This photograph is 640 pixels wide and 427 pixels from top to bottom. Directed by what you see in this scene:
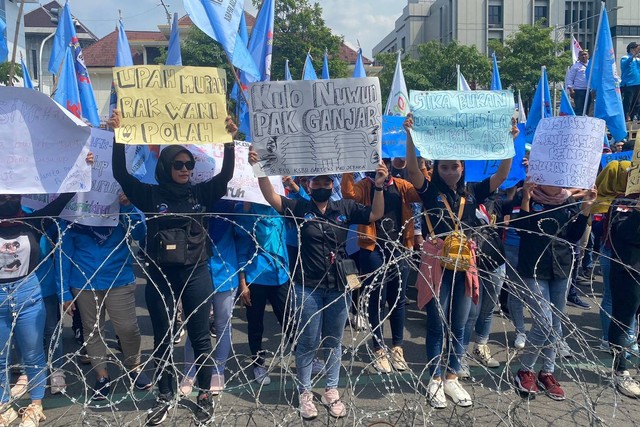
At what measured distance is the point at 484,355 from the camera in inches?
194

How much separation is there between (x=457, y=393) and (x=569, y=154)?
1.97 meters

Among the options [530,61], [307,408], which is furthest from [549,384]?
[530,61]

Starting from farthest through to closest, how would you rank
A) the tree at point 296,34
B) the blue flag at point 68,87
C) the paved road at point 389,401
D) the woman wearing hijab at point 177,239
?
the tree at point 296,34
the blue flag at point 68,87
the woman wearing hijab at point 177,239
the paved road at point 389,401

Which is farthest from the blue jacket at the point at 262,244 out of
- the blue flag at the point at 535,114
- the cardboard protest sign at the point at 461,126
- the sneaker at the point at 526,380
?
the blue flag at the point at 535,114

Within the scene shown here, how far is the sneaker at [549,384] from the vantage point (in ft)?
13.5

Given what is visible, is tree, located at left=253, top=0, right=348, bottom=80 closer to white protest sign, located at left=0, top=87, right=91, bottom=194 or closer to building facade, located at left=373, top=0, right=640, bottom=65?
white protest sign, located at left=0, top=87, right=91, bottom=194

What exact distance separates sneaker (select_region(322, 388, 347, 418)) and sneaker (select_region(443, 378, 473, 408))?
80cm

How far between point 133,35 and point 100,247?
46.1 metres

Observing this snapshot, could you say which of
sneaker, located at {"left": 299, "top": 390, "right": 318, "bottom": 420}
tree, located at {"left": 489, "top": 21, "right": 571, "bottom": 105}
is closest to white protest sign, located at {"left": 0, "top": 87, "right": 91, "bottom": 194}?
sneaker, located at {"left": 299, "top": 390, "right": 318, "bottom": 420}

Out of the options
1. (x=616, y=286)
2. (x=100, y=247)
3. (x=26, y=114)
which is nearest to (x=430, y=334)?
(x=616, y=286)

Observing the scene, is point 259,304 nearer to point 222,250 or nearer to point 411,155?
point 222,250

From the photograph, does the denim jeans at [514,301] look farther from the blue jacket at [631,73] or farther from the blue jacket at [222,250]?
the blue jacket at [631,73]

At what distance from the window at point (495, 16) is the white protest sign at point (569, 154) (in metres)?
56.1

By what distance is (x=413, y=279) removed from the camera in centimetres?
791
